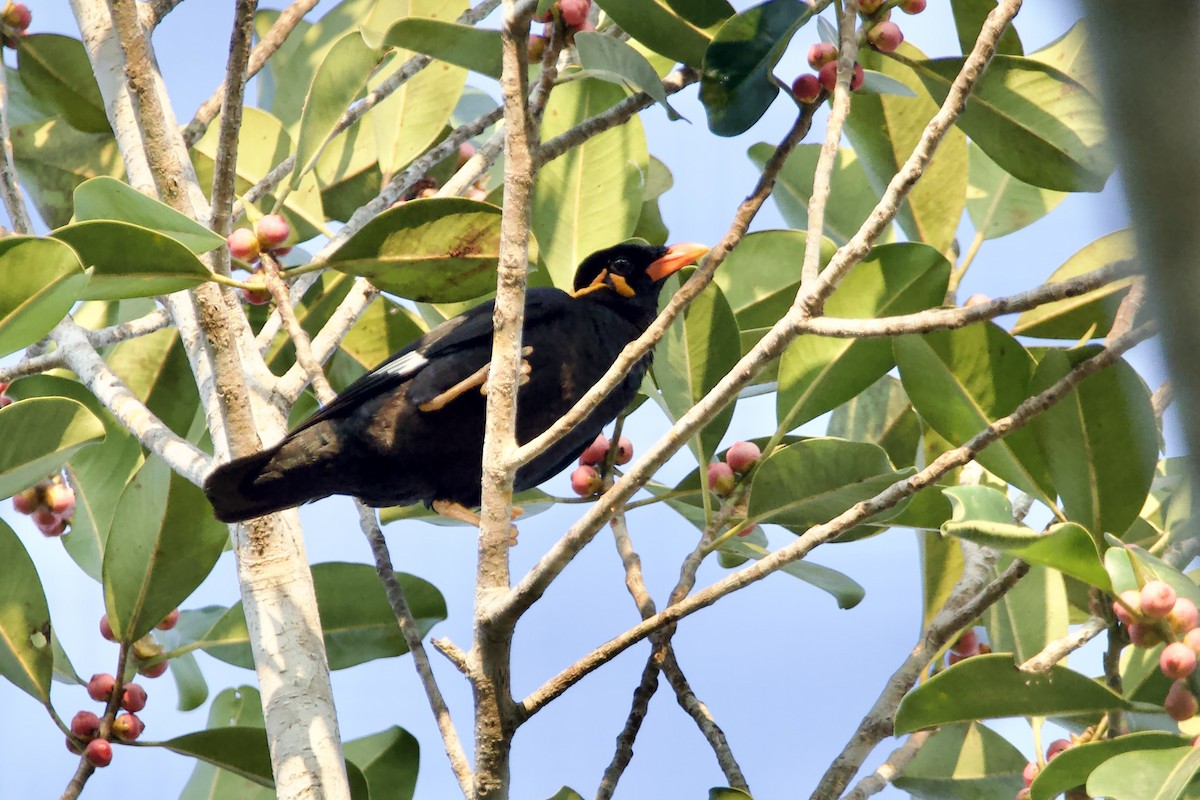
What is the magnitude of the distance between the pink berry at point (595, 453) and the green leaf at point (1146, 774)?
149 cm

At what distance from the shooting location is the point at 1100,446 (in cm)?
220

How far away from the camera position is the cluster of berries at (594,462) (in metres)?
3.06

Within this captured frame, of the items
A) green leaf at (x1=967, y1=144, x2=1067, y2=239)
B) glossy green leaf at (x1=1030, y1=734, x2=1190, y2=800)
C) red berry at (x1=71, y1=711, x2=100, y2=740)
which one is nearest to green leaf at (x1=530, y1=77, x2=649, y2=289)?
green leaf at (x1=967, y1=144, x2=1067, y2=239)

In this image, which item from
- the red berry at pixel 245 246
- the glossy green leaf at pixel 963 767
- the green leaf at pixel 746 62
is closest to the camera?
the green leaf at pixel 746 62

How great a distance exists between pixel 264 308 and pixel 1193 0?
362 cm

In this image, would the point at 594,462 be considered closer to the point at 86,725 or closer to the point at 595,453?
the point at 595,453

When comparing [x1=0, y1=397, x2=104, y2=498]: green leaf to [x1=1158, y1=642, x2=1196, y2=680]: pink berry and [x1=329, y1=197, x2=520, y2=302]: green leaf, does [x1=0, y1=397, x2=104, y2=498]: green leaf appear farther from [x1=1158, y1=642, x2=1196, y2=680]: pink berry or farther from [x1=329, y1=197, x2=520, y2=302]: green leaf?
[x1=1158, y1=642, x2=1196, y2=680]: pink berry

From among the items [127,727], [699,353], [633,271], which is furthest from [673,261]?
[127,727]

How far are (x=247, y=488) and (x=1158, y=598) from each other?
1723 mm

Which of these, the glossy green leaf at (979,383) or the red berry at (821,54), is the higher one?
the red berry at (821,54)

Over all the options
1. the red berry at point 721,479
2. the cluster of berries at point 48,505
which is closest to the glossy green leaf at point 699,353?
the red berry at point 721,479

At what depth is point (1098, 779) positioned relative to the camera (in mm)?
1885

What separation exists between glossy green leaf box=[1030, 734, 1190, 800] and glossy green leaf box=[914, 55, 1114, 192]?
1.06 metres

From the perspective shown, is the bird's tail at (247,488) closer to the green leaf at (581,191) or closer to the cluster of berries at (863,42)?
the green leaf at (581,191)
